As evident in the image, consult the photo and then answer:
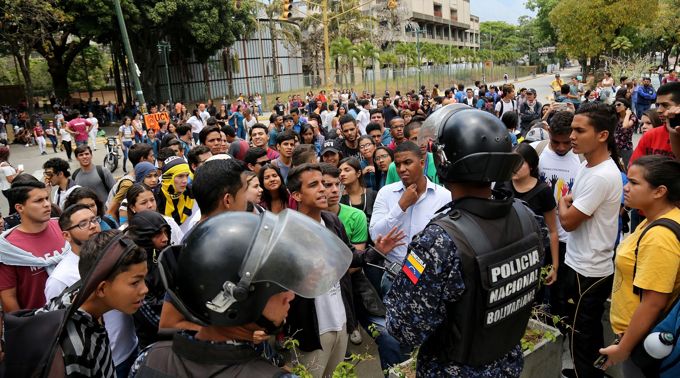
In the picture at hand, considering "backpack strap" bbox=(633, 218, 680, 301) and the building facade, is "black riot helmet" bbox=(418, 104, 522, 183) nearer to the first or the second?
"backpack strap" bbox=(633, 218, 680, 301)

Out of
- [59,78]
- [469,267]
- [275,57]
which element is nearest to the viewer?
[469,267]

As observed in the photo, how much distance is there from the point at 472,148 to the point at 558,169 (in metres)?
2.84

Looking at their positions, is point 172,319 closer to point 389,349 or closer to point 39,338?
point 39,338

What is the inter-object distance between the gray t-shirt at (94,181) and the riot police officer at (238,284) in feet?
17.1

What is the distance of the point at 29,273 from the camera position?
333 cm

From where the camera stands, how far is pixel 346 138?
7.41 metres

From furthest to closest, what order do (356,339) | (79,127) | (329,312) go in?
(79,127) → (356,339) → (329,312)

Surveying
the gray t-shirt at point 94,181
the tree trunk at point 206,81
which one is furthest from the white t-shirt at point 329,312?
the tree trunk at point 206,81

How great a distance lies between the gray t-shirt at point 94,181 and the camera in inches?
241

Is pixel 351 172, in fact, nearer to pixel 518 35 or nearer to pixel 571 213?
pixel 571 213

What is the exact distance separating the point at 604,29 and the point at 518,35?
76998 mm

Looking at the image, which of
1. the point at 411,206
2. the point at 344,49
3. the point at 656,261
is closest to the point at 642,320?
the point at 656,261

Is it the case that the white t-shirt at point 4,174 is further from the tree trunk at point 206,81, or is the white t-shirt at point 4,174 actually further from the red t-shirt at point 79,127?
the tree trunk at point 206,81

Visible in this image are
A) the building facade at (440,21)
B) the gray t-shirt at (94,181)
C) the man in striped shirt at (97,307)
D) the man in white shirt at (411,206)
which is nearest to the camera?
the man in striped shirt at (97,307)
